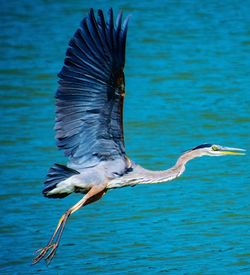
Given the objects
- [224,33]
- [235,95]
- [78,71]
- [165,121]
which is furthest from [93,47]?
[224,33]

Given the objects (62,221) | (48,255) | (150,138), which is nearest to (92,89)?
(62,221)

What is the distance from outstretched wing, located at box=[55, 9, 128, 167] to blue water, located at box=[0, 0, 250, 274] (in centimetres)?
98

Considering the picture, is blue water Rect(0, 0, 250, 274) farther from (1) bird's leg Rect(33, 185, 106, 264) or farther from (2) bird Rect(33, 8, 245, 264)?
(2) bird Rect(33, 8, 245, 264)

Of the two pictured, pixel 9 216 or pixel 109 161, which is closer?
pixel 109 161

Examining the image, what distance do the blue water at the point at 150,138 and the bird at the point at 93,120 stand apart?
583 mm

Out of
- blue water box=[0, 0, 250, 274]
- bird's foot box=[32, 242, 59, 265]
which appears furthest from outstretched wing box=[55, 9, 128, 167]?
blue water box=[0, 0, 250, 274]

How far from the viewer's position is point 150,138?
10.5 meters

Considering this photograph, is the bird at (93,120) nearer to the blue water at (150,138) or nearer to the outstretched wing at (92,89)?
the outstretched wing at (92,89)

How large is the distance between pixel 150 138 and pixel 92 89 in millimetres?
3668

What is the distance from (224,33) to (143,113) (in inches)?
156

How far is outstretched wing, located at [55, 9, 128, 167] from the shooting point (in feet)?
21.8

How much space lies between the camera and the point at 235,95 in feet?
38.8

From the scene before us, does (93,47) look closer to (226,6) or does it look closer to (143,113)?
(143,113)

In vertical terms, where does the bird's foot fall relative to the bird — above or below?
below
